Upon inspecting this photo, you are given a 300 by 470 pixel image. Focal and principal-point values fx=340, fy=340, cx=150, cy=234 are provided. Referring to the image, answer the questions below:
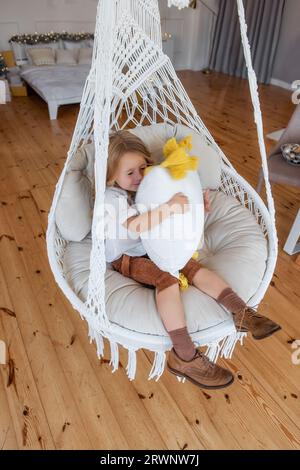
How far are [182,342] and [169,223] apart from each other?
0.34m

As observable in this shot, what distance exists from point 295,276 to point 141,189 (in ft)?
3.41

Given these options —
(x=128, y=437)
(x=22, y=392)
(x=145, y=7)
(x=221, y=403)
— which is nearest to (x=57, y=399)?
(x=22, y=392)

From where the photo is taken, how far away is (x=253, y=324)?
101 centimetres

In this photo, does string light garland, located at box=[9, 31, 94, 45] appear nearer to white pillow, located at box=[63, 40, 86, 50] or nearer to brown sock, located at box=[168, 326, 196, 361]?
white pillow, located at box=[63, 40, 86, 50]

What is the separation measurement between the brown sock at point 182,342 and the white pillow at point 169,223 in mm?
194

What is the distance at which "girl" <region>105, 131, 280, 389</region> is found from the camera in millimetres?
997

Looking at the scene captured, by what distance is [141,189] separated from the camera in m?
1.05

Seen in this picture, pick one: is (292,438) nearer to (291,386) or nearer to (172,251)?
(291,386)

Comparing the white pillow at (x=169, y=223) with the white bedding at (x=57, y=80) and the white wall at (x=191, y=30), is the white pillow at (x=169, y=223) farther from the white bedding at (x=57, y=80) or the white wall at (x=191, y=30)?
Answer: the white wall at (x=191, y=30)

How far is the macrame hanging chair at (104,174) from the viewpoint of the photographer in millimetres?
851

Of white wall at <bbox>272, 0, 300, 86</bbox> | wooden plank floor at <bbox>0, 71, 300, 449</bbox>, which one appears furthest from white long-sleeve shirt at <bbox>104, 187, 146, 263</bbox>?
white wall at <bbox>272, 0, 300, 86</bbox>

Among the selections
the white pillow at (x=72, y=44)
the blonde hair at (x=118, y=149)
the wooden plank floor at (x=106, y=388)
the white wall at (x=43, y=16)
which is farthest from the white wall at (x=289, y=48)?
the blonde hair at (x=118, y=149)

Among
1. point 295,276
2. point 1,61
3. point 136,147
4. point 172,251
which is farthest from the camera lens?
point 1,61

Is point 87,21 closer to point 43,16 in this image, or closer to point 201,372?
point 43,16
